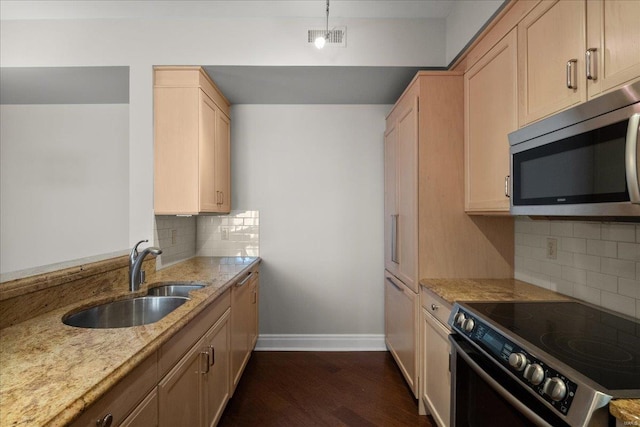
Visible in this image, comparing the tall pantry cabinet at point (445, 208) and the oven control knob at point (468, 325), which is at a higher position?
the tall pantry cabinet at point (445, 208)

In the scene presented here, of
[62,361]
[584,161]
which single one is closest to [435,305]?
[584,161]

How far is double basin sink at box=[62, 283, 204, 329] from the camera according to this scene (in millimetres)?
1533

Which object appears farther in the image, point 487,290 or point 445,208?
point 445,208

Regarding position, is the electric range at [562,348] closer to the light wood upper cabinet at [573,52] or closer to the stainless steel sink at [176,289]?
the light wood upper cabinet at [573,52]

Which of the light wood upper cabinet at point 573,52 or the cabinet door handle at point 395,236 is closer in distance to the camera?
the light wood upper cabinet at point 573,52

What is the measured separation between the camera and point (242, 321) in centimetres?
236

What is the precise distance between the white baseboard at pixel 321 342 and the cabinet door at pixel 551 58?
2.36 meters

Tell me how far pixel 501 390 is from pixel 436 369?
0.80 metres

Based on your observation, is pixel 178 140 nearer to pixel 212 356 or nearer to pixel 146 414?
pixel 212 356

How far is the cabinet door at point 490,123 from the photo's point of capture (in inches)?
63.1

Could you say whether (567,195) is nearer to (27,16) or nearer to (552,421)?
(552,421)

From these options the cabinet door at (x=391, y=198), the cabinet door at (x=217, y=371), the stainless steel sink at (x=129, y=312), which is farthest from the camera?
the cabinet door at (x=391, y=198)

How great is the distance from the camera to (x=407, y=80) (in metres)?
2.56

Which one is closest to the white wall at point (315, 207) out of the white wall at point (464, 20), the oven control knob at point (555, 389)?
the white wall at point (464, 20)
